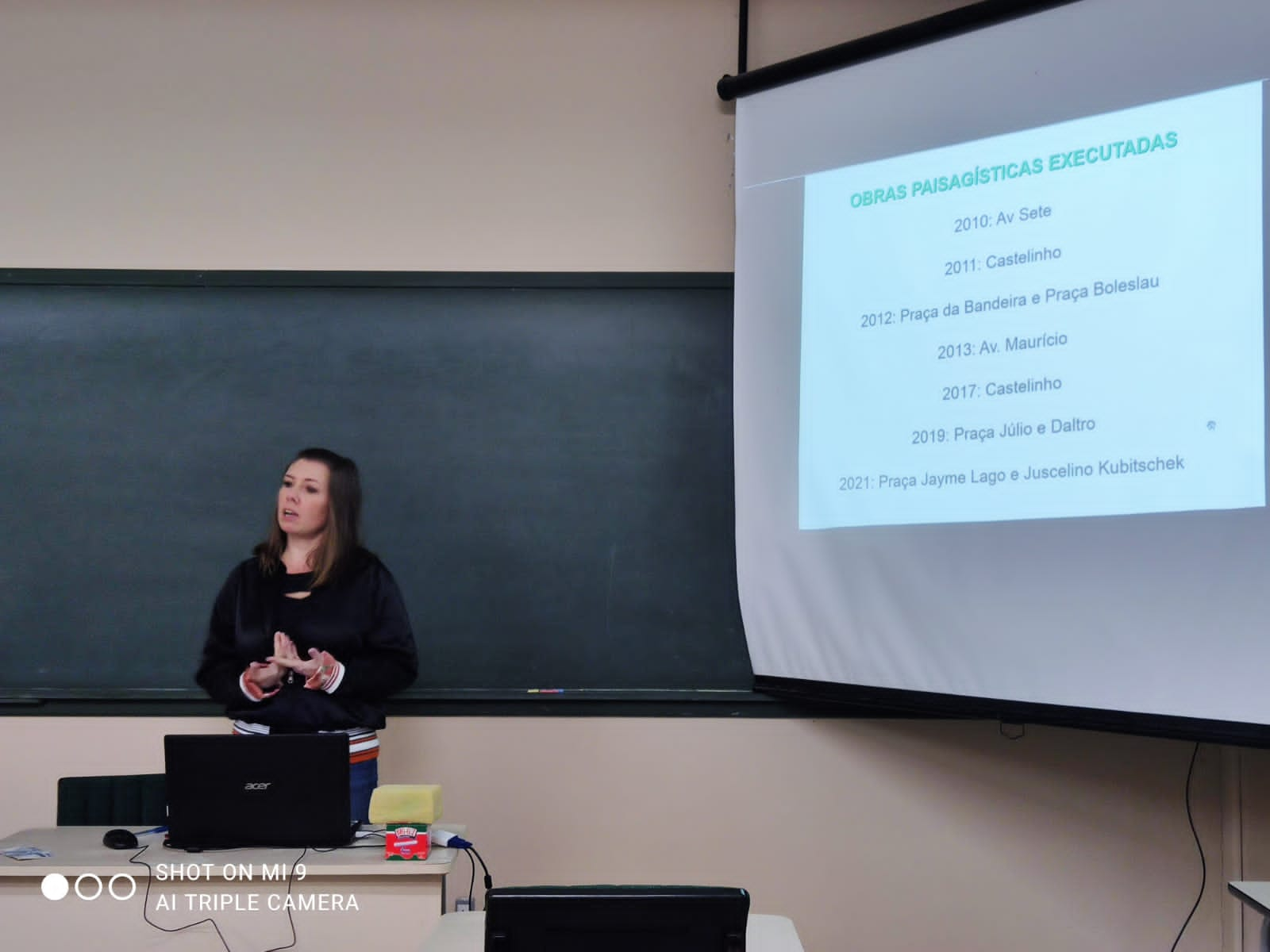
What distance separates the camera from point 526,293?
388 cm

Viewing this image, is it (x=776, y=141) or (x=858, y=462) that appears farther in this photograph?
(x=776, y=141)

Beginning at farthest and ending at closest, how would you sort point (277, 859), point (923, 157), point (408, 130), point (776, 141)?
point (408, 130), point (776, 141), point (923, 157), point (277, 859)

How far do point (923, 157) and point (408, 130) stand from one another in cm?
168

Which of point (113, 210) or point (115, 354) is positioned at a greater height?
point (113, 210)

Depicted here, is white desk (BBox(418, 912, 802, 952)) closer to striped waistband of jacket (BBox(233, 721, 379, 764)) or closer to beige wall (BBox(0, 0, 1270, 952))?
striped waistband of jacket (BBox(233, 721, 379, 764))

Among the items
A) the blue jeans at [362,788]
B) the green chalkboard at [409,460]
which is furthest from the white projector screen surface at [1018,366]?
the blue jeans at [362,788]

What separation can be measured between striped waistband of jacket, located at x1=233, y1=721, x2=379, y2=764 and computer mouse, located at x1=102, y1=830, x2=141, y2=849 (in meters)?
0.51

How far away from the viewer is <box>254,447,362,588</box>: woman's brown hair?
310 centimetres

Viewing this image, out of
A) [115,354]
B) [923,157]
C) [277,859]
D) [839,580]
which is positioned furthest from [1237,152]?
[115,354]

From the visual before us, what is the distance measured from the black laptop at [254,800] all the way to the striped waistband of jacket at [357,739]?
19.2 inches

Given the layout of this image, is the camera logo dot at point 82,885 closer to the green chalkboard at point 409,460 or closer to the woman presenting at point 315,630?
the woman presenting at point 315,630

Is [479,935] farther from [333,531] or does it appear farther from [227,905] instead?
[333,531]

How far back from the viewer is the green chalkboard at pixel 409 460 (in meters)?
3.76

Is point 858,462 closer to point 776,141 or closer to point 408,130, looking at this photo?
point 776,141
